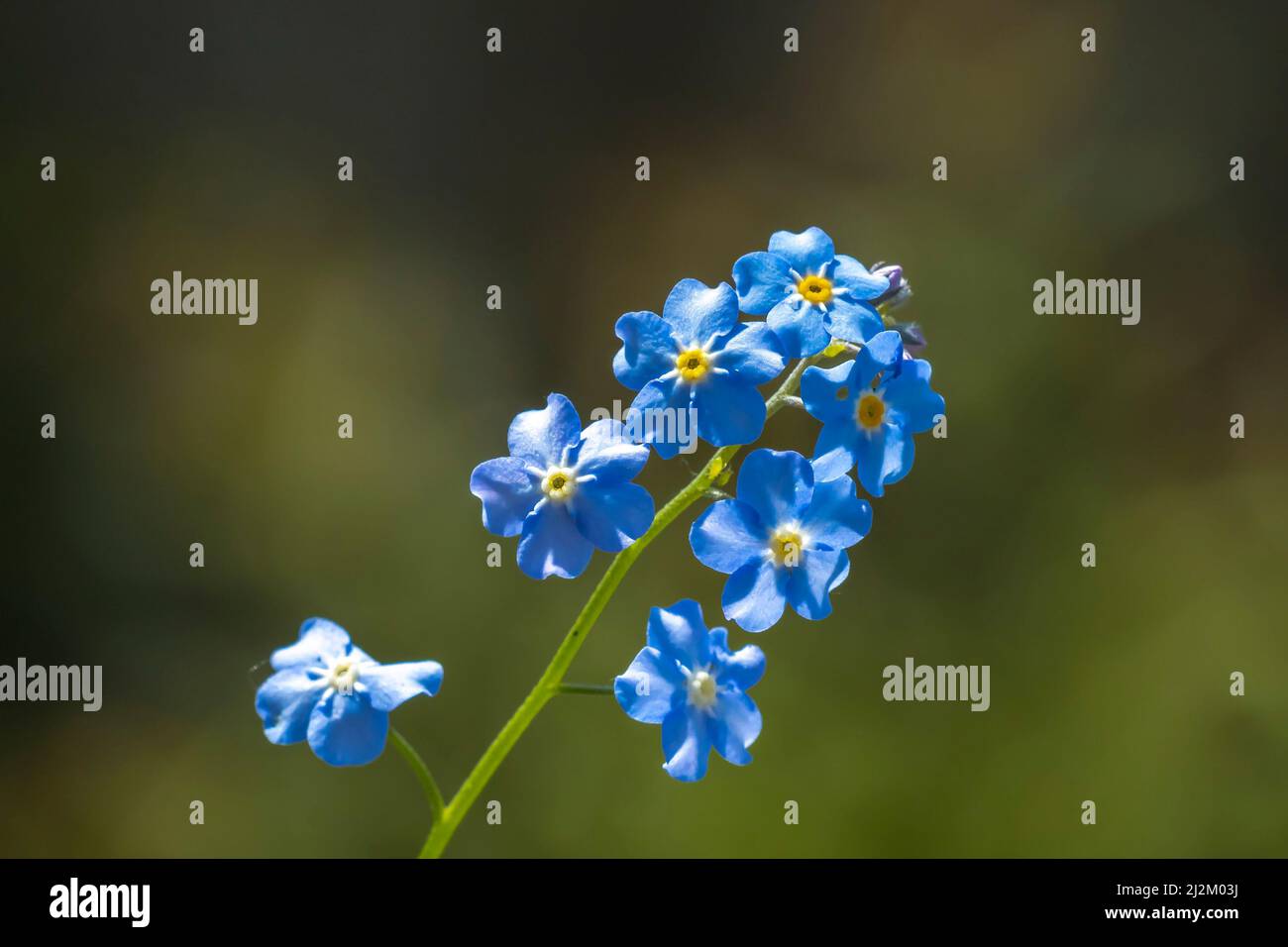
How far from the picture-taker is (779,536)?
1183mm

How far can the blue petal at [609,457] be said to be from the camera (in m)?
1.17

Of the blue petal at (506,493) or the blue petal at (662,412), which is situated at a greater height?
the blue petal at (662,412)

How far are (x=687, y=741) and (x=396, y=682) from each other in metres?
0.31

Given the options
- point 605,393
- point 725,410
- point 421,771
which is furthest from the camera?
point 605,393

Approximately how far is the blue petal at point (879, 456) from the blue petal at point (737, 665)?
214 mm

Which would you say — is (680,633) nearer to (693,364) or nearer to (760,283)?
(693,364)

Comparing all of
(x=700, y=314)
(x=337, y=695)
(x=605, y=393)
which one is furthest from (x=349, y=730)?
(x=605, y=393)

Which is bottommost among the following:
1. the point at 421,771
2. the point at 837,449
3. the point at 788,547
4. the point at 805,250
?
the point at 421,771

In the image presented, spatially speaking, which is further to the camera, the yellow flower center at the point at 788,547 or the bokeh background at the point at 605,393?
the bokeh background at the point at 605,393

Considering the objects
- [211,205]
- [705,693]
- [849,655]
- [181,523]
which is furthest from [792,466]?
[211,205]

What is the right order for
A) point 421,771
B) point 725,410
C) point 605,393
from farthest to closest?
point 605,393, point 421,771, point 725,410

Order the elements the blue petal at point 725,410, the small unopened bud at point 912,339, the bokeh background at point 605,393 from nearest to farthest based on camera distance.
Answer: the blue petal at point 725,410
the small unopened bud at point 912,339
the bokeh background at point 605,393

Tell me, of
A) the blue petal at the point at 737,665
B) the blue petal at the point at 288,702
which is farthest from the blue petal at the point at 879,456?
the blue petal at the point at 288,702

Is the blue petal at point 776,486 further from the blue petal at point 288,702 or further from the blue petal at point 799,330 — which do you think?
the blue petal at point 288,702
